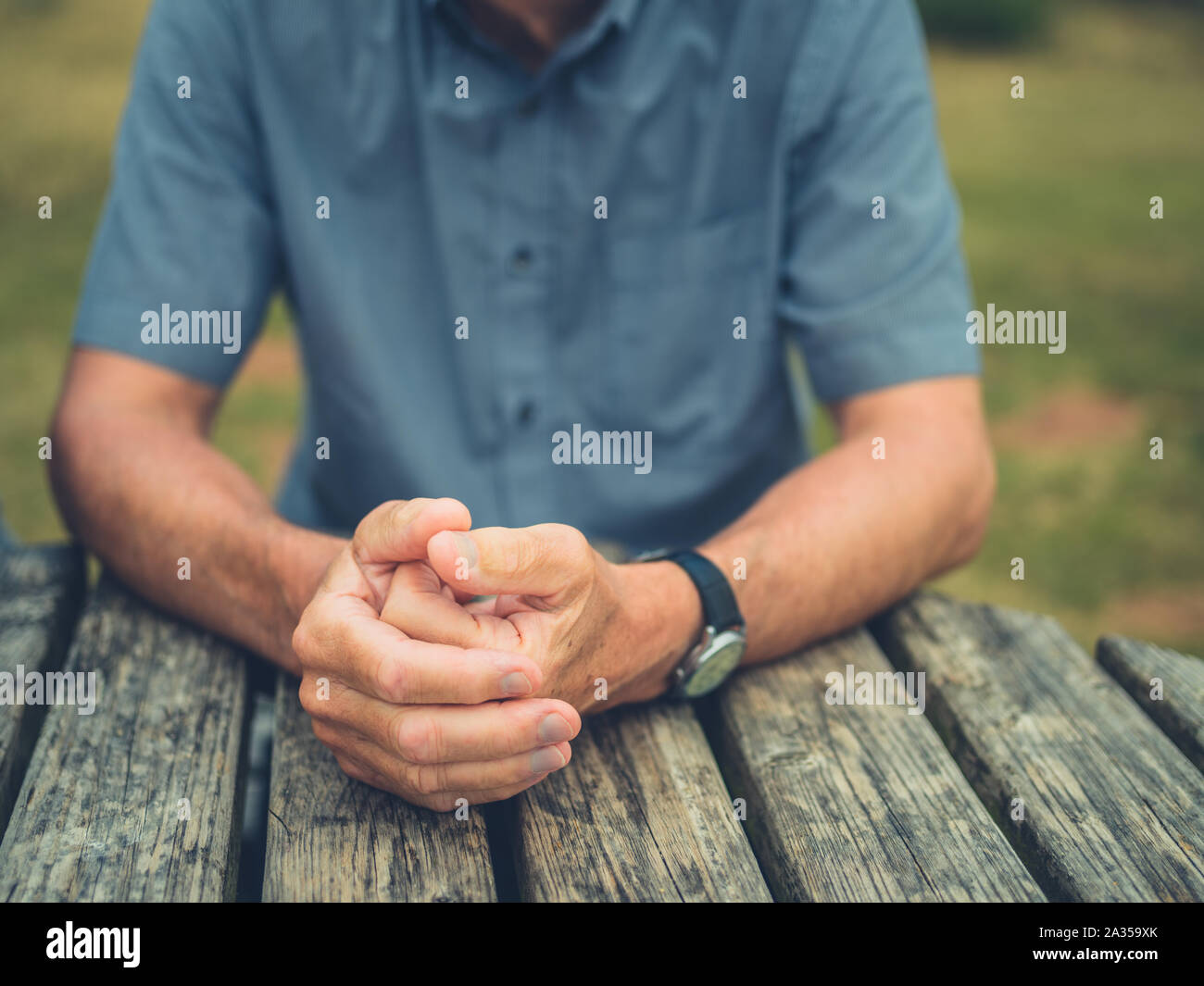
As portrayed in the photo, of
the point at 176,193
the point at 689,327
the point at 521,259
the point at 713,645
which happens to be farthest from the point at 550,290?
the point at 713,645

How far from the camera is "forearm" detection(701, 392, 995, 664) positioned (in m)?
1.23

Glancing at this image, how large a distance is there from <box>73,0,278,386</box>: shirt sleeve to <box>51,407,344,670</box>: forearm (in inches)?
5.7

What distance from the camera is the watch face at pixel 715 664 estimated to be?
1163 mm

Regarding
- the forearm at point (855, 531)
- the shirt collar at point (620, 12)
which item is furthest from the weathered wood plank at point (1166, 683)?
the shirt collar at point (620, 12)

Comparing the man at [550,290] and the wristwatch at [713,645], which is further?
the man at [550,290]

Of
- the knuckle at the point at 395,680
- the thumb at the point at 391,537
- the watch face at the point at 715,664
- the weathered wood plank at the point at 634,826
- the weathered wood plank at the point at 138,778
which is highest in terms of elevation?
the thumb at the point at 391,537

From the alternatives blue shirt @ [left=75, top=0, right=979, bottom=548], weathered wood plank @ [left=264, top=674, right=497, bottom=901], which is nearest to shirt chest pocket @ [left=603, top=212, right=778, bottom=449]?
blue shirt @ [left=75, top=0, right=979, bottom=548]

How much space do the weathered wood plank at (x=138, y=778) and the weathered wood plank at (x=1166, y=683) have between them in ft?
3.20

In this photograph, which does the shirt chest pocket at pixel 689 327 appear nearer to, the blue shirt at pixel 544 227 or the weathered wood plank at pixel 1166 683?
the blue shirt at pixel 544 227

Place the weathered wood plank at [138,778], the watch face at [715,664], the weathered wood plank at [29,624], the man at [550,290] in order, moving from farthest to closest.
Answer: the man at [550,290], the watch face at [715,664], the weathered wood plank at [29,624], the weathered wood plank at [138,778]

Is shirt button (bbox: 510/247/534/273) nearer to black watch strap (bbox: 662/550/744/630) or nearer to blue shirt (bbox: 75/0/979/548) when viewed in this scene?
blue shirt (bbox: 75/0/979/548)
